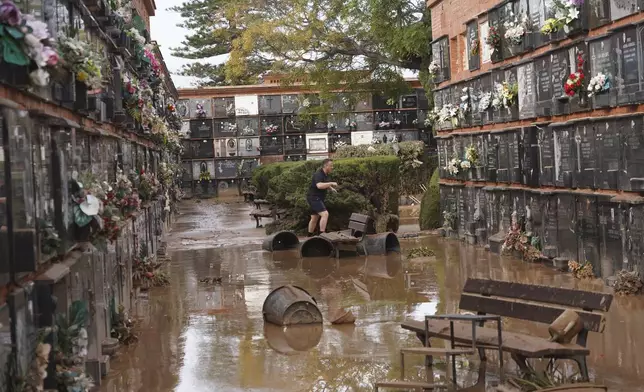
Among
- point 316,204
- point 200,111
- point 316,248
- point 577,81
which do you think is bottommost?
point 316,248

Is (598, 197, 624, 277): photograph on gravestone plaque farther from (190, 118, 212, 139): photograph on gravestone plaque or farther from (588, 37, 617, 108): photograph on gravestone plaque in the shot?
(190, 118, 212, 139): photograph on gravestone plaque

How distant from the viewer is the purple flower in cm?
486

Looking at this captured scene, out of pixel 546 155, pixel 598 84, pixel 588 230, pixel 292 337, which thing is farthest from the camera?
pixel 546 155

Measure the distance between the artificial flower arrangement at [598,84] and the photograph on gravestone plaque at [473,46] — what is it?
566cm

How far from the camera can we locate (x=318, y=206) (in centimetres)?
1844

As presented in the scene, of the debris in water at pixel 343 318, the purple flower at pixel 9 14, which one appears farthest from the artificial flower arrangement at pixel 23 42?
the debris in water at pixel 343 318

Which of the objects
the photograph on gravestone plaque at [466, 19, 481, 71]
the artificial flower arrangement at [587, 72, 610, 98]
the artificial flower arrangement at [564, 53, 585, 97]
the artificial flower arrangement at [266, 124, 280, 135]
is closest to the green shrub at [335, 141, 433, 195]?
the artificial flower arrangement at [266, 124, 280, 135]

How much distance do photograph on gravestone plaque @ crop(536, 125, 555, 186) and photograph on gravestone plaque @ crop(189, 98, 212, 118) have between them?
87.5ft

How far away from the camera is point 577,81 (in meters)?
12.8

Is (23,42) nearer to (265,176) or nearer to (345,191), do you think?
(345,191)

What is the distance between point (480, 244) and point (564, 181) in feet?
13.0

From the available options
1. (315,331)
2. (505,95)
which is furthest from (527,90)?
(315,331)

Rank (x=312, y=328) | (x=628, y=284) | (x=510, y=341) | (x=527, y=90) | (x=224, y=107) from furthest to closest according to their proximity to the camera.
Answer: (x=224, y=107) → (x=527, y=90) → (x=628, y=284) → (x=312, y=328) → (x=510, y=341)

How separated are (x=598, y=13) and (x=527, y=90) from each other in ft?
10.1
